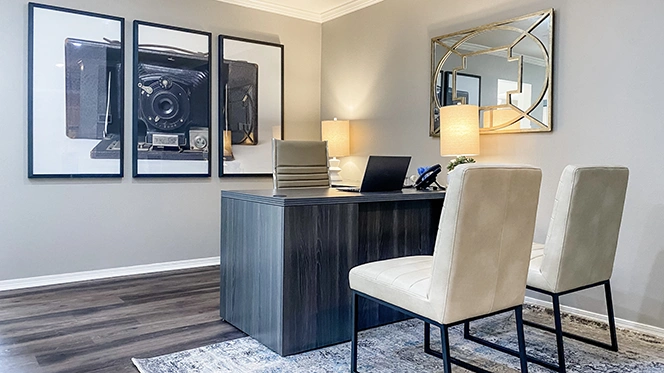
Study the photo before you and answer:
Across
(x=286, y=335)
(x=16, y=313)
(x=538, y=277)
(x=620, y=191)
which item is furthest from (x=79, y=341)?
(x=620, y=191)

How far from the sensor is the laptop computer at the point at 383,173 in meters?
2.77

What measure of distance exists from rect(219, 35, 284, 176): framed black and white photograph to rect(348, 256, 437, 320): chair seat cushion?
2.86 meters

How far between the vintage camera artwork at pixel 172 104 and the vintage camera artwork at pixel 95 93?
7.8 inches

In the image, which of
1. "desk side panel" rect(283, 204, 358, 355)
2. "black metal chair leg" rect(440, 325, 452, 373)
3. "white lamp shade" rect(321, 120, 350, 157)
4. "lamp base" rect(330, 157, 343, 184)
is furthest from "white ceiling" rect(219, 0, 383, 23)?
"black metal chair leg" rect(440, 325, 452, 373)

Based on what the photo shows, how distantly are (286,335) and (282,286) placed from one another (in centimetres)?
25

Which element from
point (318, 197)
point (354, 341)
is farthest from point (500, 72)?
point (354, 341)

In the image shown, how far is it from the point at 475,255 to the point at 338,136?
125 inches

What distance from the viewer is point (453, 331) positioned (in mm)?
2834

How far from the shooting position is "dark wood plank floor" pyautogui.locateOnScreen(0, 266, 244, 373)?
7.89 feet

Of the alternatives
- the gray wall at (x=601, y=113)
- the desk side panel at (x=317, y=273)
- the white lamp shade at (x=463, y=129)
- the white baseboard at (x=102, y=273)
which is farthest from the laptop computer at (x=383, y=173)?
the white baseboard at (x=102, y=273)

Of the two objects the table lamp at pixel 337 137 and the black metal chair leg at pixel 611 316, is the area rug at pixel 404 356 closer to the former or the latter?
the black metal chair leg at pixel 611 316

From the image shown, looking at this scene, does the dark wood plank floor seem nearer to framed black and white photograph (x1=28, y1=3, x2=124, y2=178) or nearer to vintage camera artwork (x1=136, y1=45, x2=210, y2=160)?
framed black and white photograph (x1=28, y1=3, x2=124, y2=178)

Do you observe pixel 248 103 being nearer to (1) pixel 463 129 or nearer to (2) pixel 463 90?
(2) pixel 463 90

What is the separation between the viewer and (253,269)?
266 cm
